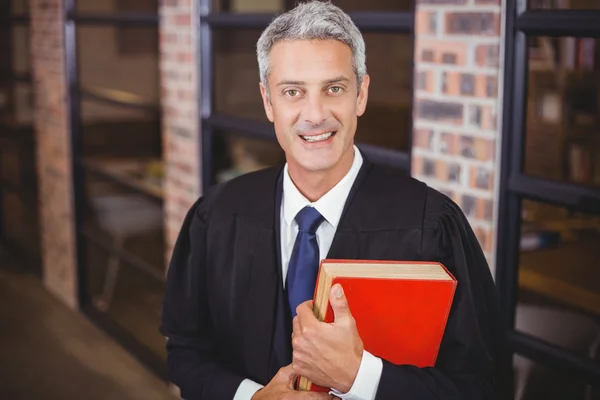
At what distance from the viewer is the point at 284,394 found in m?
1.55

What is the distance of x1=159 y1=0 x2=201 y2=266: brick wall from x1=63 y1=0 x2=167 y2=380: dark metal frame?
516mm

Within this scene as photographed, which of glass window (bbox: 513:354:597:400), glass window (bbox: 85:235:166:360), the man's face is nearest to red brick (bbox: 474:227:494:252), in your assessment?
glass window (bbox: 513:354:597:400)

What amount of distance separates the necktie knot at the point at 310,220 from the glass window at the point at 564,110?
13.8 ft

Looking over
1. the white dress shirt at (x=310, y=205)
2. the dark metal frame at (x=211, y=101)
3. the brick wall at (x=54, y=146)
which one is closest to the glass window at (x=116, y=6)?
the brick wall at (x=54, y=146)

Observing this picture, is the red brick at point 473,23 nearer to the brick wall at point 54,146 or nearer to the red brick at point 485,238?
the red brick at point 485,238

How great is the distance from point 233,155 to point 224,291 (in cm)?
279

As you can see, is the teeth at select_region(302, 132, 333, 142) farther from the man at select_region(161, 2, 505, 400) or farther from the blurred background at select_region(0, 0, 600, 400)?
the blurred background at select_region(0, 0, 600, 400)

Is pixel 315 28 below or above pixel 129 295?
above

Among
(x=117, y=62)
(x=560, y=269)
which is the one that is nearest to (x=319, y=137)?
(x=560, y=269)

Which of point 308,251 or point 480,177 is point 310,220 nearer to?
point 308,251

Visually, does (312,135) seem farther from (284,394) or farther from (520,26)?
(520,26)

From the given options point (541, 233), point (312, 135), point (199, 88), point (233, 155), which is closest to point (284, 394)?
point (312, 135)

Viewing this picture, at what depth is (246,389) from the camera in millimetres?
1748

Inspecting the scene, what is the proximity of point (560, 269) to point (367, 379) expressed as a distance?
169cm
